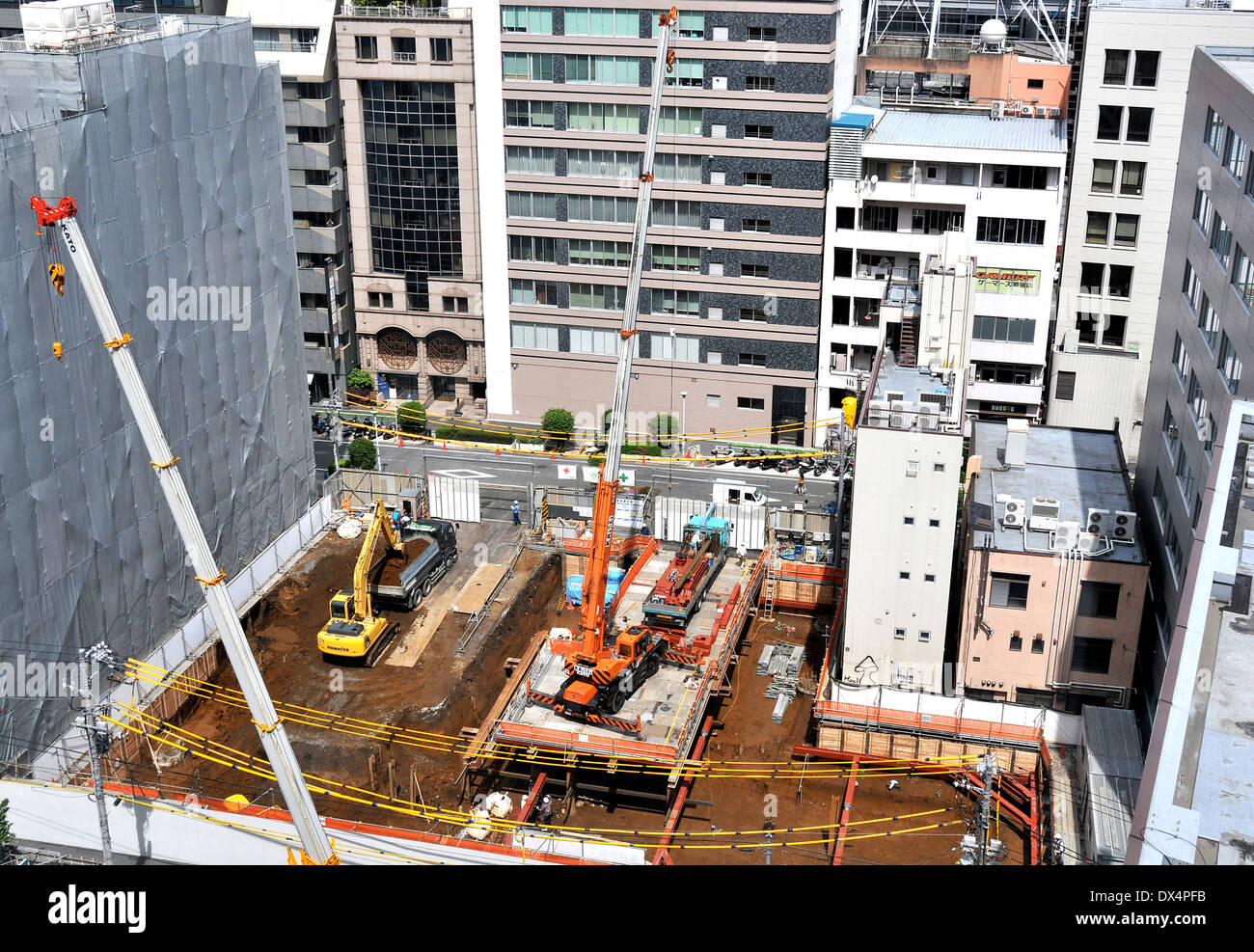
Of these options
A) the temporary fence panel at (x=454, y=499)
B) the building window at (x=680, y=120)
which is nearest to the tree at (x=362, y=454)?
the temporary fence panel at (x=454, y=499)

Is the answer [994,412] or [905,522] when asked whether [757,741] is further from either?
[994,412]

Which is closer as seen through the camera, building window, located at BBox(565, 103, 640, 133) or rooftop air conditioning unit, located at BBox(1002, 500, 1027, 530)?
rooftop air conditioning unit, located at BBox(1002, 500, 1027, 530)

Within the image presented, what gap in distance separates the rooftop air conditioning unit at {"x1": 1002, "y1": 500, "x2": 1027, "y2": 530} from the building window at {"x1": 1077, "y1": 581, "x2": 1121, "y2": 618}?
3.08 meters

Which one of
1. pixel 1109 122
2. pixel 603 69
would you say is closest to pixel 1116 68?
pixel 1109 122

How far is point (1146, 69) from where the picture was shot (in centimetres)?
6538

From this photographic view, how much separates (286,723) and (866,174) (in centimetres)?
4114

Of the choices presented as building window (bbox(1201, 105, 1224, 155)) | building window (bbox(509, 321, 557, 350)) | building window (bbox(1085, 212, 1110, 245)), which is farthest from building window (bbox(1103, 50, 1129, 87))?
building window (bbox(509, 321, 557, 350))

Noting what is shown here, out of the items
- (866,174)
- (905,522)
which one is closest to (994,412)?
(866,174)

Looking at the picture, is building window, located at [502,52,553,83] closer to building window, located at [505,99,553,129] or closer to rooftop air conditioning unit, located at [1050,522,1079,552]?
building window, located at [505,99,553,129]

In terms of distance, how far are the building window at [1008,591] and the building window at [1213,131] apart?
51.9ft

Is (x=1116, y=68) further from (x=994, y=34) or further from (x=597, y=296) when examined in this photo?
(x=597, y=296)

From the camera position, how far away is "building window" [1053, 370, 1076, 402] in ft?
224

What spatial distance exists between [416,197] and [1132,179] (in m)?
39.1

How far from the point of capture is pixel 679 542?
200ft
